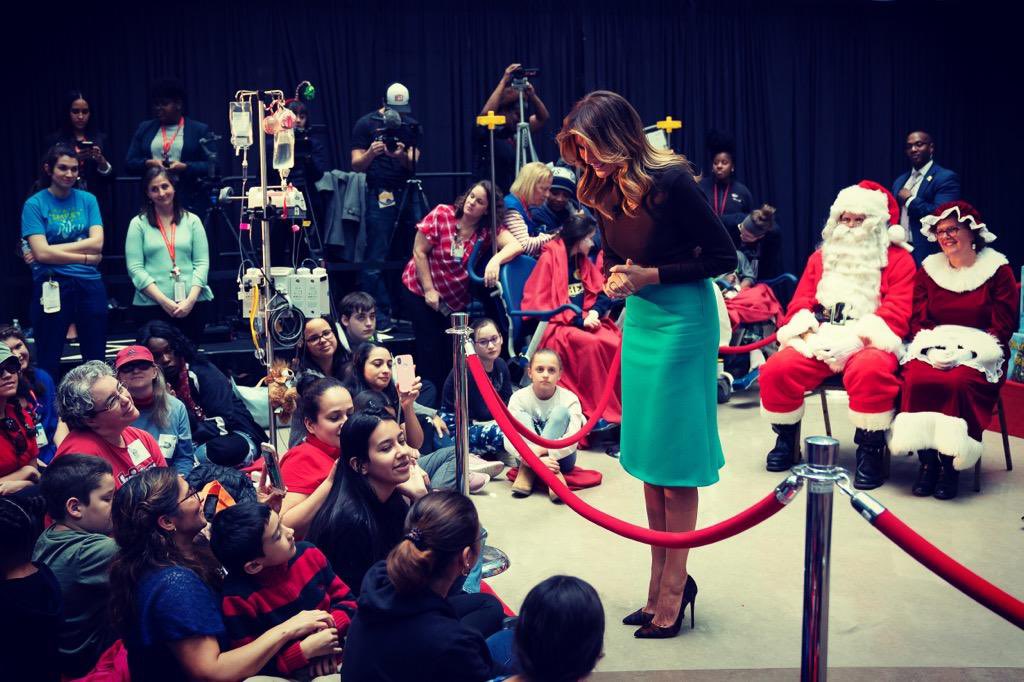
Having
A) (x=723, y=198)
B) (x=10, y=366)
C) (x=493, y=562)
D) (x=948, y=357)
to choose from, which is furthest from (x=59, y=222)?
(x=723, y=198)

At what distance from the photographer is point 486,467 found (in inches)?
191

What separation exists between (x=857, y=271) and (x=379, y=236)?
328cm

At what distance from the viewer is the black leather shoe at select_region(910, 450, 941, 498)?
4484mm

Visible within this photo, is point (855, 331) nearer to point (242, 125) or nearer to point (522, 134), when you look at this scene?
point (242, 125)

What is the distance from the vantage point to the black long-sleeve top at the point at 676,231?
282 cm

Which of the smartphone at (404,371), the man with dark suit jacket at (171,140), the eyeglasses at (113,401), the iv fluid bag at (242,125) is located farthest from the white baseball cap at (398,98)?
the eyeglasses at (113,401)

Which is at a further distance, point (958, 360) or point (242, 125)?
point (958, 360)

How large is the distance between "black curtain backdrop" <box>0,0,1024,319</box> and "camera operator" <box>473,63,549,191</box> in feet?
4.11

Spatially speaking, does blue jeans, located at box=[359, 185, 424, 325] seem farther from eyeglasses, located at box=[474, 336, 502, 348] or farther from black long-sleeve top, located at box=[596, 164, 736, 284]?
black long-sleeve top, located at box=[596, 164, 736, 284]

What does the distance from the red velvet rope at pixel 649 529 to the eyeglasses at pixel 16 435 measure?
1553 mm

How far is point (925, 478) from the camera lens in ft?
14.8

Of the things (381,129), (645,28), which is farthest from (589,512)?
(645,28)

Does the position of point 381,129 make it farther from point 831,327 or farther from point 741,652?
point 741,652

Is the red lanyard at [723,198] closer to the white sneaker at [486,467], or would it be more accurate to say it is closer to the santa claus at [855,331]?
the santa claus at [855,331]
